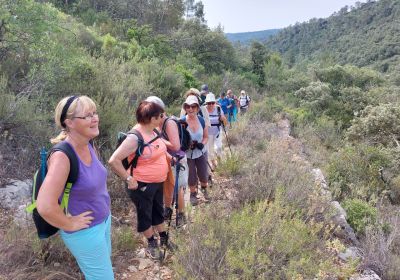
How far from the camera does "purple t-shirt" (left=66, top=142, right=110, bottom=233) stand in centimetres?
195

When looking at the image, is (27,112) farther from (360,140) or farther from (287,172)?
(360,140)

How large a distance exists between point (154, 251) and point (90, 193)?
161 cm

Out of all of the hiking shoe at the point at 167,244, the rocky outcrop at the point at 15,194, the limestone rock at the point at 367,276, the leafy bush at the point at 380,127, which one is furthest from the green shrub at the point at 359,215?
the leafy bush at the point at 380,127

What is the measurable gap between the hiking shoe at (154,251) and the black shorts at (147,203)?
200 mm

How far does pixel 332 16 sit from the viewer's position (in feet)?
360

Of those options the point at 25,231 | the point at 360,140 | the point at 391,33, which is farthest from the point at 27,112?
the point at 391,33

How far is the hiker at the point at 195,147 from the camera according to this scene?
432 cm

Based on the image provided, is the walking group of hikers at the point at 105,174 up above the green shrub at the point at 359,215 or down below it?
above

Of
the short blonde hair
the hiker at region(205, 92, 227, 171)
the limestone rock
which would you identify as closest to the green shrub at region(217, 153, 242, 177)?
the hiker at region(205, 92, 227, 171)

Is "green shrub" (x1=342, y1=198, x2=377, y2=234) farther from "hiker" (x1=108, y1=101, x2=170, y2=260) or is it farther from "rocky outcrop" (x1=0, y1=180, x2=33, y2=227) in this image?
"rocky outcrop" (x1=0, y1=180, x2=33, y2=227)

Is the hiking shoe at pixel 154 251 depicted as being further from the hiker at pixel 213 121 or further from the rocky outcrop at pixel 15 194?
the hiker at pixel 213 121

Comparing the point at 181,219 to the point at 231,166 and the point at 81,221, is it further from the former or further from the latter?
the point at 81,221

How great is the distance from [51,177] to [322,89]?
787 inches

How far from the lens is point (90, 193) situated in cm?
203
